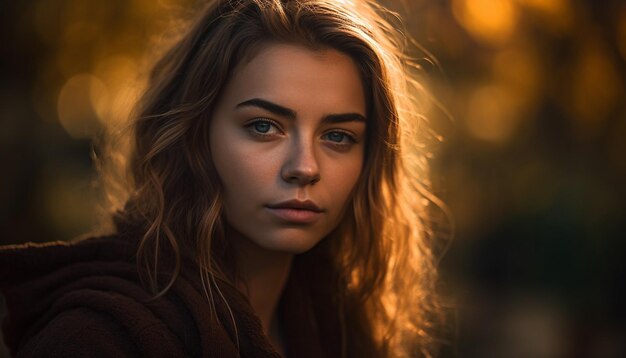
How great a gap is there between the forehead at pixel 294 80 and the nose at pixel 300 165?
0.11m

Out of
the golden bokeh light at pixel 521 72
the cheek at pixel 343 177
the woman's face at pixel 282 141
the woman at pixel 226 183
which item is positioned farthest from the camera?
the golden bokeh light at pixel 521 72

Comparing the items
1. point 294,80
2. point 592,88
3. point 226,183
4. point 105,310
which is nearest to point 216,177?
point 226,183

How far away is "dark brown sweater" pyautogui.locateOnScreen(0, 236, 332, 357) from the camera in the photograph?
1775 mm

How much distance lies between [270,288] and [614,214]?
8.37 ft

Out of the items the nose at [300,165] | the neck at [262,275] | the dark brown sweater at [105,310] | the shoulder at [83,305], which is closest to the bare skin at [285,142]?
the nose at [300,165]

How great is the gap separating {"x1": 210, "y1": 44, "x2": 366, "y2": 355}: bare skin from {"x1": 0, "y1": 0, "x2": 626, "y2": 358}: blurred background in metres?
1.83

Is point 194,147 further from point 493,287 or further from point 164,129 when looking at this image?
point 493,287

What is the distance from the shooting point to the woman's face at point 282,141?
1982 mm

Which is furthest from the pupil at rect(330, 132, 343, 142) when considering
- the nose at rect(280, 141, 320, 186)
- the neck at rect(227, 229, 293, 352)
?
the neck at rect(227, 229, 293, 352)

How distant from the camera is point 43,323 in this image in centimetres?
191

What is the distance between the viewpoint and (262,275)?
2273 mm

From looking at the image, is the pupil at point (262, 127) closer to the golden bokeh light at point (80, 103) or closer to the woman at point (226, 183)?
the woman at point (226, 183)

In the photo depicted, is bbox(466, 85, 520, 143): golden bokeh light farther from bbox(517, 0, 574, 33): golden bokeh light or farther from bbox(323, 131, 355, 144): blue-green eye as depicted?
bbox(323, 131, 355, 144): blue-green eye

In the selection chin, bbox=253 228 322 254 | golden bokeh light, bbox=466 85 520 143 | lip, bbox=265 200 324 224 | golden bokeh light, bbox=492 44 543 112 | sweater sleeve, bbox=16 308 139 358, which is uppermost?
golden bokeh light, bbox=492 44 543 112
